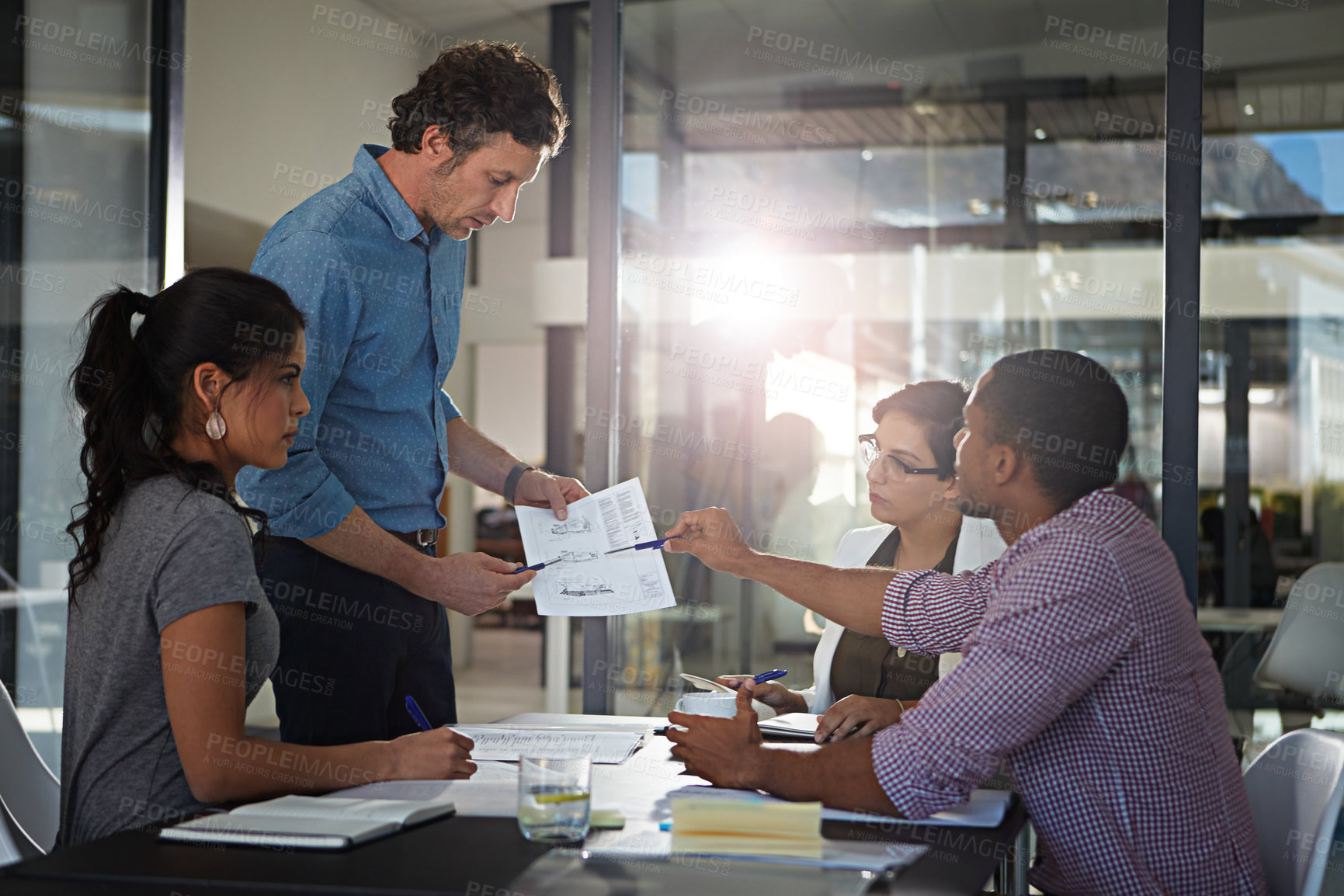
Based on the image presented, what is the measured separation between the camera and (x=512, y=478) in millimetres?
2273

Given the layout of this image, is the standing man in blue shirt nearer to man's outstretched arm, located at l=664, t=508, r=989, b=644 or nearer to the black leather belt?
the black leather belt

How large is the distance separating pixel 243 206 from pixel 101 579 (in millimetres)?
3570

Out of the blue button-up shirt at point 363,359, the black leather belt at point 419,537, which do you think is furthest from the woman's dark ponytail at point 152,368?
the black leather belt at point 419,537

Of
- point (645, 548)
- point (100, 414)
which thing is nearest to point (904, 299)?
point (645, 548)

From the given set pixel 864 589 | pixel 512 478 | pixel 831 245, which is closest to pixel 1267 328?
pixel 831 245

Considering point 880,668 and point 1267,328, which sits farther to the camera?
point 1267,328

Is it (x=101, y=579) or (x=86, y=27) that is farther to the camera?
(x=86, y=27)

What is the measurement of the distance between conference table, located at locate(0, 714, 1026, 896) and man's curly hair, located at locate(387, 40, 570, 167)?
125cm

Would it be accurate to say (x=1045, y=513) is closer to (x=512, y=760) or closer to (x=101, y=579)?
(x=512, y=760)

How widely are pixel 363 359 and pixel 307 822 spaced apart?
0.98 m

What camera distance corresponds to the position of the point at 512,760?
167 centimetres

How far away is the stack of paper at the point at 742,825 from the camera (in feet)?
3.95

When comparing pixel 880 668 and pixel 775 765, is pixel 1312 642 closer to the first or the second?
pixel 880 668

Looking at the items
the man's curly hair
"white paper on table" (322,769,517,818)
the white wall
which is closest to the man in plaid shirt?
"white paper on table" (322,769,517,818)
